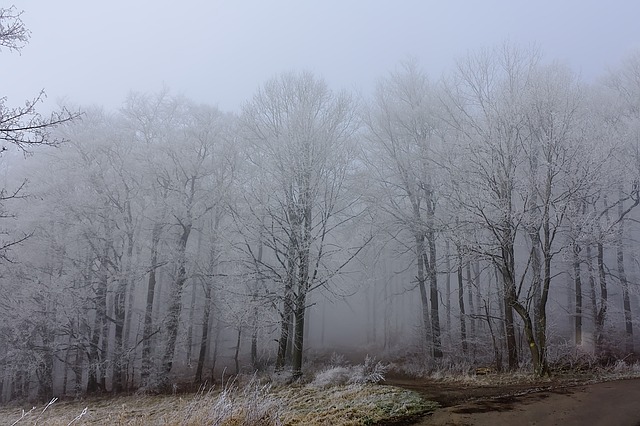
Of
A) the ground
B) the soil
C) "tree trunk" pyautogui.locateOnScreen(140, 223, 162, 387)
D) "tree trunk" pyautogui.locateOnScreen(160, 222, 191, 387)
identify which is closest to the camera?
the ground

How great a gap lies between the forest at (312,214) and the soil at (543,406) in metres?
3.69

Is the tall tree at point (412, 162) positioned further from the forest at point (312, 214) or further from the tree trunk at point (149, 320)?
the tree trunk at point (149, 320)

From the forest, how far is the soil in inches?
145

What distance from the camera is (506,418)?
6.52 m

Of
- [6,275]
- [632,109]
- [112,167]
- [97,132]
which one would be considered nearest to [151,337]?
[6,275]

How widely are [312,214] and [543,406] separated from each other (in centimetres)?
904

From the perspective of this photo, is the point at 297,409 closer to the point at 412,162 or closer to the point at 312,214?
the point at 312,214

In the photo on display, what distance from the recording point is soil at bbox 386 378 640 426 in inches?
253

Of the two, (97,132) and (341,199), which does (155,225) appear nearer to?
(97,132)

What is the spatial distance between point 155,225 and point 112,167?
10.9 ft

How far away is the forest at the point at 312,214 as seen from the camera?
1319 cm

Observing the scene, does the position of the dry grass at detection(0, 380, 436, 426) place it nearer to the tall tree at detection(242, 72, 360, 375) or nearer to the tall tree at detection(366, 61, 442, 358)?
the tall tree at detection(242, 72, 360, 375)

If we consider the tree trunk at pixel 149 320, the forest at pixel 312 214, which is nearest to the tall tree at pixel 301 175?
the forest at pixel 312 214

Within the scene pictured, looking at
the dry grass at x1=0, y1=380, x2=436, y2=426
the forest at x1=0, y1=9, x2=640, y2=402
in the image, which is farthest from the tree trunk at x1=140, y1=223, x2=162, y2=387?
the dry grass at x1=0, y1=380, x2=436, y2=426
